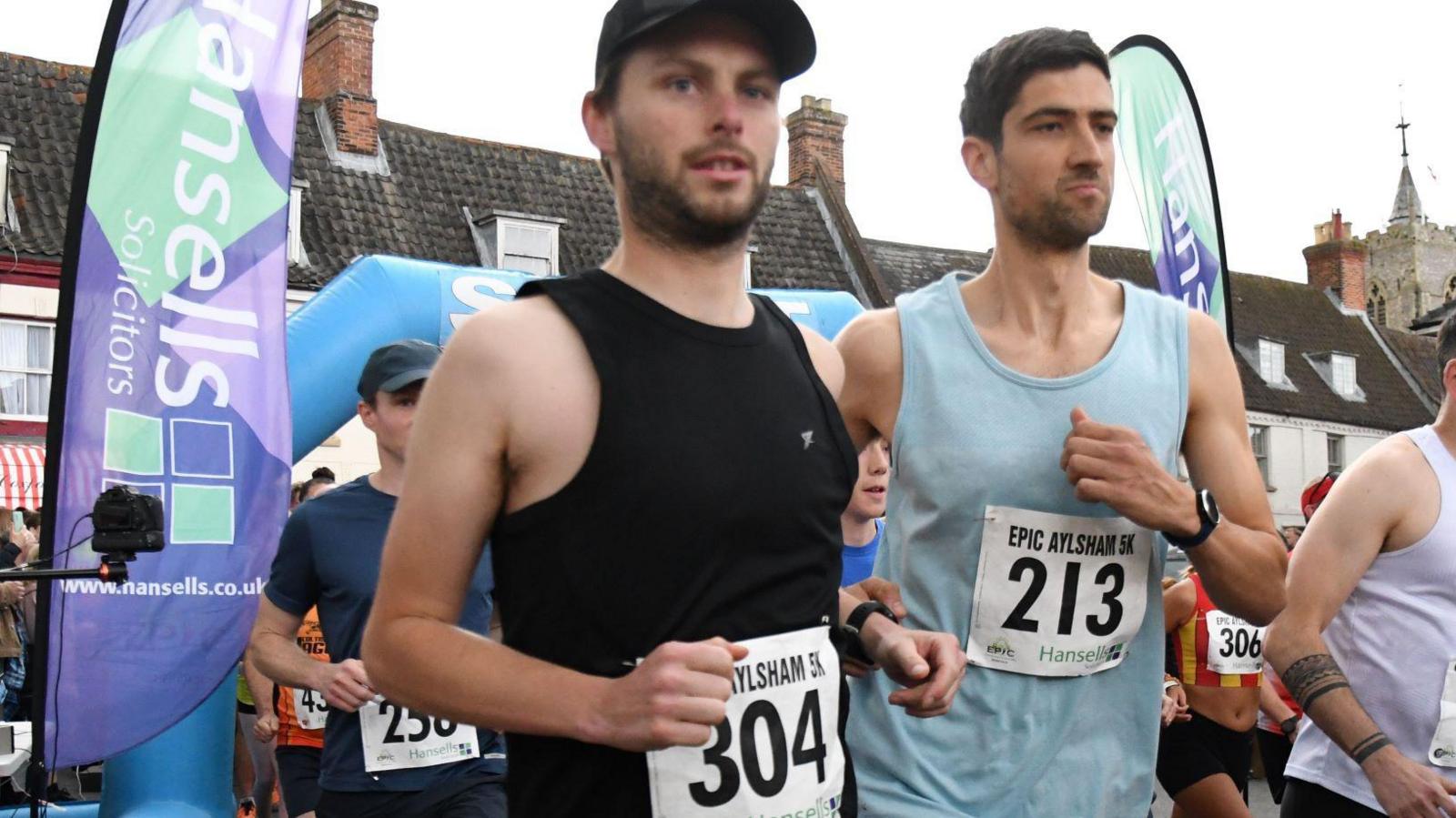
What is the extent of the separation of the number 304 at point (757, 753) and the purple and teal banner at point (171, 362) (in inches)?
171

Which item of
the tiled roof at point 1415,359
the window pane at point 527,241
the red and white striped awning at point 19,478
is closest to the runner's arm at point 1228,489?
the red and white striped awning at point 19,478

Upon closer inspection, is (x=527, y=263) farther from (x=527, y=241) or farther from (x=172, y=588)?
(x=172, y=588)

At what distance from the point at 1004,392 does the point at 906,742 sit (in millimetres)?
635

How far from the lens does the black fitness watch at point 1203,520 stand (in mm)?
2643

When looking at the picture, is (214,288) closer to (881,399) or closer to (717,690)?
(881,399)

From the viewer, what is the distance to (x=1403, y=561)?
3859 millimetres

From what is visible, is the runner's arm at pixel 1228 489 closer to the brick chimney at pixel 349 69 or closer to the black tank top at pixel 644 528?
the black tank top at pixel 644 528

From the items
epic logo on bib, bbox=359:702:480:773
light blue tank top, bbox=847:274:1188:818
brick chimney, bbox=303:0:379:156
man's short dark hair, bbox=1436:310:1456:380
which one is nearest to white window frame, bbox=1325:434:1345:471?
brick chimney, bbox=303:0:379:156

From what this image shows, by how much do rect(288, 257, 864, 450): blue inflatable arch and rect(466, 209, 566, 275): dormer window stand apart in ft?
58.9

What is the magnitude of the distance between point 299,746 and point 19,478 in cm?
1636

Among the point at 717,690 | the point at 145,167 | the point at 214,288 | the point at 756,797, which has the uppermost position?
the point at 145,167

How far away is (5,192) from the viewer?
71.6 ft

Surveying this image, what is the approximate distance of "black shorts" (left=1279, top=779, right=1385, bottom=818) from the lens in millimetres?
3842

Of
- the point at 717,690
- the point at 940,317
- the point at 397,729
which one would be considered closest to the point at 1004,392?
the point at 940,317
